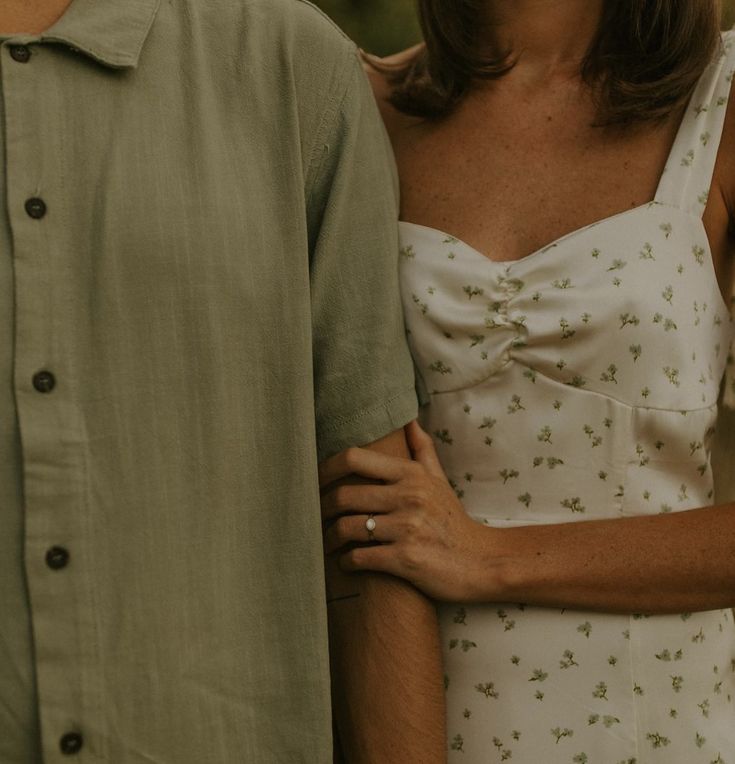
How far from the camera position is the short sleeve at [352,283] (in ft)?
3.43

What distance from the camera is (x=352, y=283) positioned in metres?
1.07

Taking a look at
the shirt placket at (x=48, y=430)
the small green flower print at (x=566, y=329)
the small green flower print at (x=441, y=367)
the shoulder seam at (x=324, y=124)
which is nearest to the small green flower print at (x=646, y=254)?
the small green flower print at (x=566, y=329)

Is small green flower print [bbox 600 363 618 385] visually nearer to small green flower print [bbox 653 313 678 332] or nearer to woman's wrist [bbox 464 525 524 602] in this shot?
small green flower print [bbox 653 313 678 332]

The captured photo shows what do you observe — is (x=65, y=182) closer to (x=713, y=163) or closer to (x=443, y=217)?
(x=443, y=217)

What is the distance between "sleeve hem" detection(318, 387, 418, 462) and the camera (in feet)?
3.53

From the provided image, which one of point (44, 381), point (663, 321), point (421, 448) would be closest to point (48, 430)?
point (44, 381)

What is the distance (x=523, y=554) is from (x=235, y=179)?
48 cm

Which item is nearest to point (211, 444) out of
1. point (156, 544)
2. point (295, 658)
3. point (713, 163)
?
point (156, 544)

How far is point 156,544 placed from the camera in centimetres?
94

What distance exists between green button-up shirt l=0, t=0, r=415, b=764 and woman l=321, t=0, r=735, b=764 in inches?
6.0

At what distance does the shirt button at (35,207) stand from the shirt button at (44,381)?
0.13m

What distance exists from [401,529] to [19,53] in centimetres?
56

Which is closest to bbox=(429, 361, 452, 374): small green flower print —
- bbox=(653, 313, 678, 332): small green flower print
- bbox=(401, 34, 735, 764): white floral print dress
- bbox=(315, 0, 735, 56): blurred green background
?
bbox=(401, 34, 735, 764): white floral print dress

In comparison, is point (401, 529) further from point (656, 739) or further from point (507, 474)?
point (656, 739)
